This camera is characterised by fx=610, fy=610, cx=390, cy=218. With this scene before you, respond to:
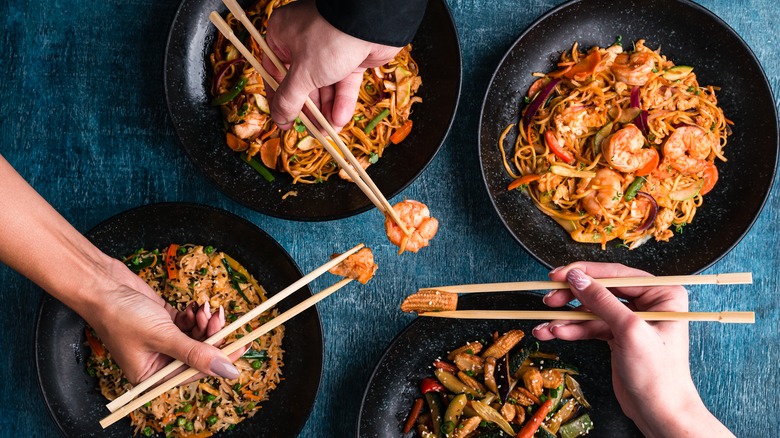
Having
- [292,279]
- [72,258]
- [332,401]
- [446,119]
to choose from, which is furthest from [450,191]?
[72,258]

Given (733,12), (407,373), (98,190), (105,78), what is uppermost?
(105,78)

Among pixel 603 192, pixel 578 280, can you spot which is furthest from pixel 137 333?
pixel 603 192

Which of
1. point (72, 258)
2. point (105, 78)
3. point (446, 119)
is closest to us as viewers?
point (72, 258)

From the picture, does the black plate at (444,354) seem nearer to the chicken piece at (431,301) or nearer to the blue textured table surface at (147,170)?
the blue textured table surface at (147,170)

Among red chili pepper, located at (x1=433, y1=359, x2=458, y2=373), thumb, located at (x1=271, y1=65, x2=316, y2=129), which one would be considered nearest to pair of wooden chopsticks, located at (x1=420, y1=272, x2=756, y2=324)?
red chili pepper, located at (x1=433, y1=359, x2=458, y2=373)

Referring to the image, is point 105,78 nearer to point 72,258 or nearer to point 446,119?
point 72,258

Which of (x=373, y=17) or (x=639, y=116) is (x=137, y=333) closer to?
(x=373, y=17)

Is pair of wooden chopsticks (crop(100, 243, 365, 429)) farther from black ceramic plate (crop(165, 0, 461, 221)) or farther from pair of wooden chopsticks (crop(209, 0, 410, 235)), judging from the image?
black ceramic plate (crop(165, 0, 461, 221))
